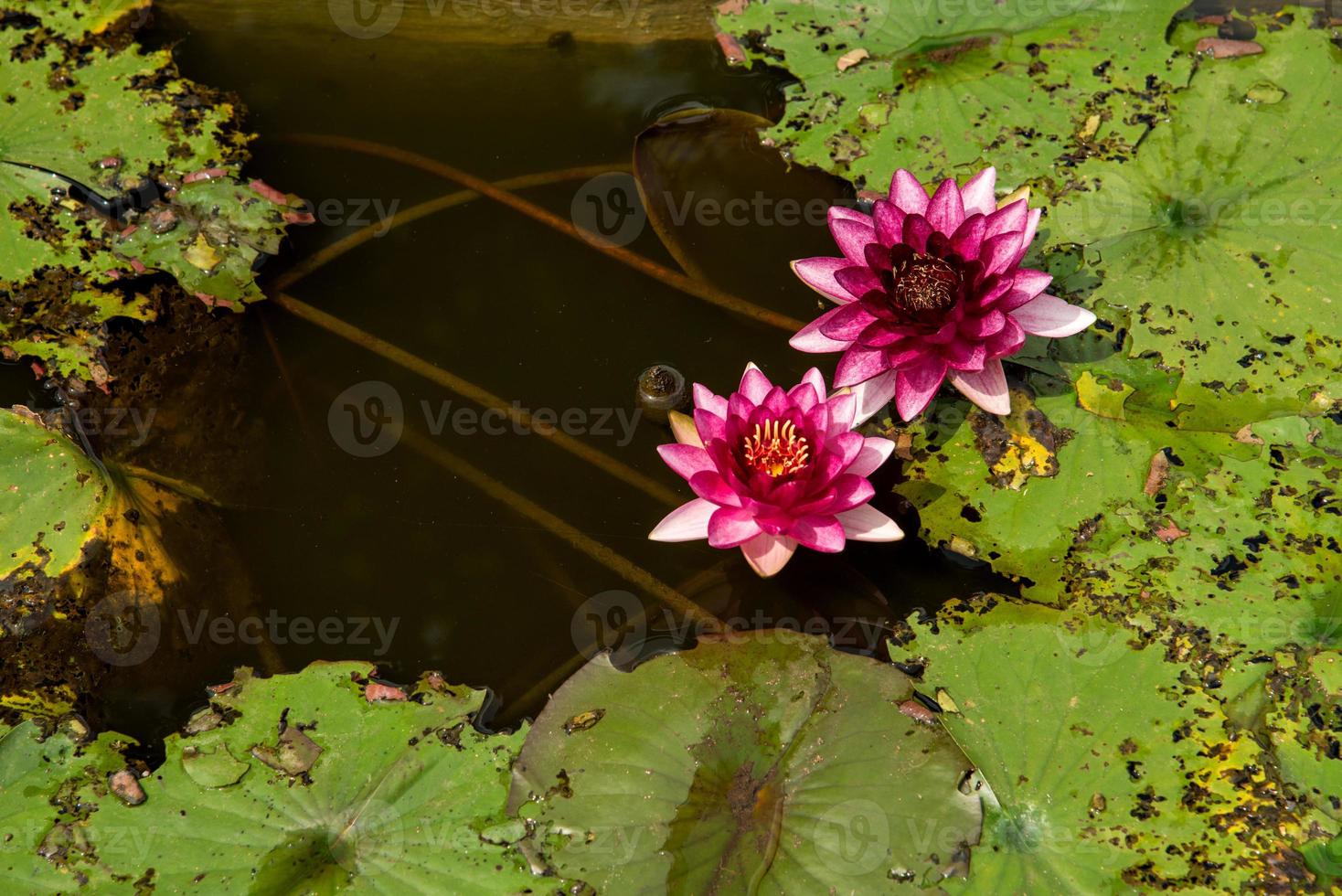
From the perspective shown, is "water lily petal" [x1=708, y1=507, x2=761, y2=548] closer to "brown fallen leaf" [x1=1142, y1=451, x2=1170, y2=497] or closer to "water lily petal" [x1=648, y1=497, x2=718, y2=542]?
"water lily petal" [x1=648, y1=497, x2=718, y2=542]

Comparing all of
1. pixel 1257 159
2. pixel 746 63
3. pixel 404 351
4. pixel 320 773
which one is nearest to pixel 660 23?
pixel 746 63

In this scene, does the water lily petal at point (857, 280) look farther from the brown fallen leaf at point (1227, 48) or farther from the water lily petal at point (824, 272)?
the brown fallen leaf at point (1227, 48)

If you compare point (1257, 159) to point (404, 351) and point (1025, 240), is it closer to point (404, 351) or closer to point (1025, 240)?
point (1025, 240)

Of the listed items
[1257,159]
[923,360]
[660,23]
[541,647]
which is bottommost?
[541,647]

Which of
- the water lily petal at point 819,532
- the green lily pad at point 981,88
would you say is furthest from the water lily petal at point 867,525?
the green lily pad at point 981,88
